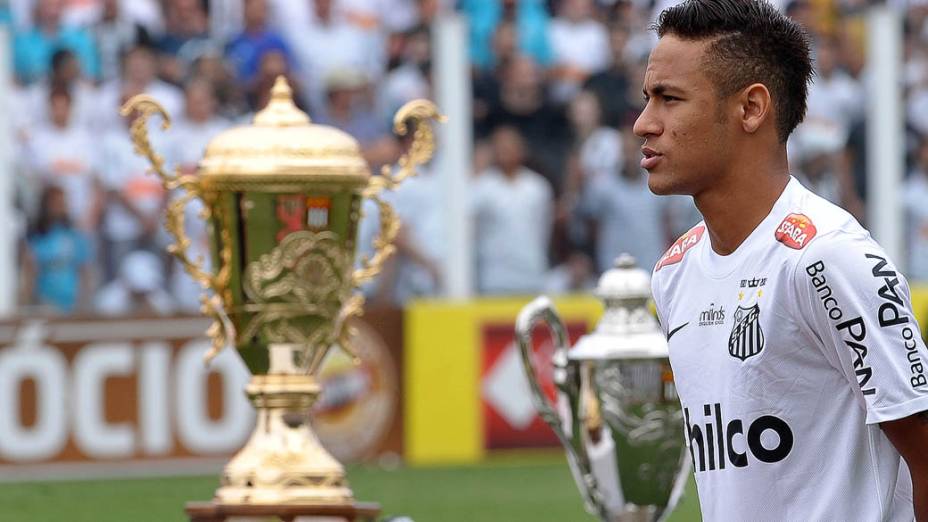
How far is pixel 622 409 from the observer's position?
550 centimetres

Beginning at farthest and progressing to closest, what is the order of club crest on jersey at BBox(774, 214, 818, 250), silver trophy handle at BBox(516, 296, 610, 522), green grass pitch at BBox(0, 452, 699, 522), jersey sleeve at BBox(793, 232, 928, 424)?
green grass pitch at BBox(0, 452, 699, 522)
silver trophy handle at BBox(516, 296, 610, 522)
club crest on jersey at BBox(774, 214, 818, 250)
jersey sleeve at BBox(793, 232, 928, 424)

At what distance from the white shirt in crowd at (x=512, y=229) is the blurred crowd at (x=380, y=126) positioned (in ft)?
0.04

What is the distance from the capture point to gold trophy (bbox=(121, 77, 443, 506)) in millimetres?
5527

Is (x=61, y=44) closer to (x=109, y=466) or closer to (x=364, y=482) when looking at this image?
(x=109, y=466)

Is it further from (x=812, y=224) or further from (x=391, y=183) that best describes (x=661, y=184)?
(x=391, y=183)

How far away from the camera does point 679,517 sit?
8484mm

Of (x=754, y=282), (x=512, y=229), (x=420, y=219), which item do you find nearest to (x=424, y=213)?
(x=420, y=219)

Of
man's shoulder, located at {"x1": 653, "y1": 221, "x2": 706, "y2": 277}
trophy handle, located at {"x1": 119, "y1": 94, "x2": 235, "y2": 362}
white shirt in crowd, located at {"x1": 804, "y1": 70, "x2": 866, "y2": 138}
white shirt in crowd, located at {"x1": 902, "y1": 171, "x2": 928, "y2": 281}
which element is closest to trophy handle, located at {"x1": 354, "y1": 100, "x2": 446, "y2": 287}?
trophy handle, located at {"x1": 119, "y1": 94, "x2": 235, "y2": 362}

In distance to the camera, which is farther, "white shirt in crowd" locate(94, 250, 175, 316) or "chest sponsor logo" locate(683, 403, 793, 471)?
"white shirt in crowd" locate(94, 250, 175, 316)

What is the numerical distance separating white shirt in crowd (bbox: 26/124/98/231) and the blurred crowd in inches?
0.4

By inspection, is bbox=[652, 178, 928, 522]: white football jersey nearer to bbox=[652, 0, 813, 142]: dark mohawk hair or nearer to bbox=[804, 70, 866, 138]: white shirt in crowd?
bbox=[652, 0, 813, 142]: dark mohawk hair

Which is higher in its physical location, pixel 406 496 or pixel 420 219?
pixel 420 219

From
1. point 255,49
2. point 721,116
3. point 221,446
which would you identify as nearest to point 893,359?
point 721,116

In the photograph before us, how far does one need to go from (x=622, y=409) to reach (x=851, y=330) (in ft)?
9.04
